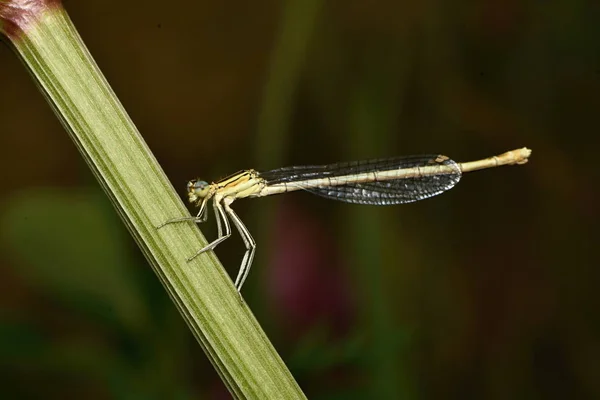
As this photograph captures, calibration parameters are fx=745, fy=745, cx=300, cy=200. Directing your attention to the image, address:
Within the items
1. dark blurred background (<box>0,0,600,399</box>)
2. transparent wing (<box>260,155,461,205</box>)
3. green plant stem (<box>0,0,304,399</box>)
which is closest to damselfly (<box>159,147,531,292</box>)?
transparent wing (<box>260,155,461,205</box>)

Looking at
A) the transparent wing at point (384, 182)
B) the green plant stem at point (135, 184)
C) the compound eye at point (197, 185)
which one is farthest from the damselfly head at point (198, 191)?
the green plant stem at point (135, 184)

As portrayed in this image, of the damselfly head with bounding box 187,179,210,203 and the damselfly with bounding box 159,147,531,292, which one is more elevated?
the damselfly head with bounding box 187,179,210,203

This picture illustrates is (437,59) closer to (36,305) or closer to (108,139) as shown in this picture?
(36,305)

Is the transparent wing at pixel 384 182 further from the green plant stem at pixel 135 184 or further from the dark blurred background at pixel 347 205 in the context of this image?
the green plant stem at pixel 135 184

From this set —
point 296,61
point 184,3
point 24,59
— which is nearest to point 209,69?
point 184,3

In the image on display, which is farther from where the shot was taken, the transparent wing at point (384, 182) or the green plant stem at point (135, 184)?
the transparent wing at point (384, 182)

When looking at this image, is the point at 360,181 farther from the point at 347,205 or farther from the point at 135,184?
the point at 135,184

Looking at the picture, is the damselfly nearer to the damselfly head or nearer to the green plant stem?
the damselfly head
